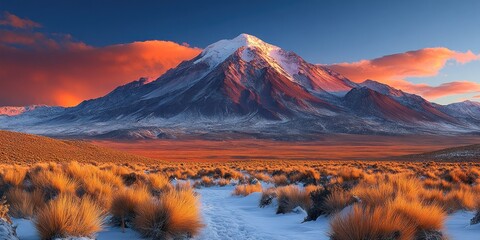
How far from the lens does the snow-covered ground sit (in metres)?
6.96

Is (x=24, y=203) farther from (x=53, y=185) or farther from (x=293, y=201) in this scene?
(x=293, y=201)

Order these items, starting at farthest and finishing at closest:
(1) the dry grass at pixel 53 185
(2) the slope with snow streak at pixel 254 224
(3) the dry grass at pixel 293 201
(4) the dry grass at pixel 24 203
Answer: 1. (3) the dry grass at pixel 293 201
2. (1) the dry grass at pixel 53 185
3. (2) the slope with snow streak at pixel 254 224
4. (4) the dry grass at pixel 24 203

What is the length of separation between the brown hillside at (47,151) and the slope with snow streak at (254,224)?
30895mm

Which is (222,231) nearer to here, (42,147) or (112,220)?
(112,220)

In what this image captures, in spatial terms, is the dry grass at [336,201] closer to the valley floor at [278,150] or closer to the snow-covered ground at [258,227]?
the snow-covered ground at [258,227]

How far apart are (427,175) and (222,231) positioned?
14.7 metres

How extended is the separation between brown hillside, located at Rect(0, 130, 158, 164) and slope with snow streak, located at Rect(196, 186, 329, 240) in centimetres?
3090

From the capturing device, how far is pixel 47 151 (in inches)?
1713

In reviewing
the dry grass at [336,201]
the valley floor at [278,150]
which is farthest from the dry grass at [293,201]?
the valley floor at [278,150]

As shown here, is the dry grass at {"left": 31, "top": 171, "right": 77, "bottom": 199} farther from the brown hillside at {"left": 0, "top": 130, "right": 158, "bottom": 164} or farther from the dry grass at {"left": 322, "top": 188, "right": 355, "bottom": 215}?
the brown hillside at {"left": 0, "top": 130, "right": 158, "bottom": 164}

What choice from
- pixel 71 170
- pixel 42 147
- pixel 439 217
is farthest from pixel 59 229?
pixel 42 147

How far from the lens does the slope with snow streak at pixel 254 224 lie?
7.78 meters

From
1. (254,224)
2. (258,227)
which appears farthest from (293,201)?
(258,227)

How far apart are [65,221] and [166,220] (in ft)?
5.35
